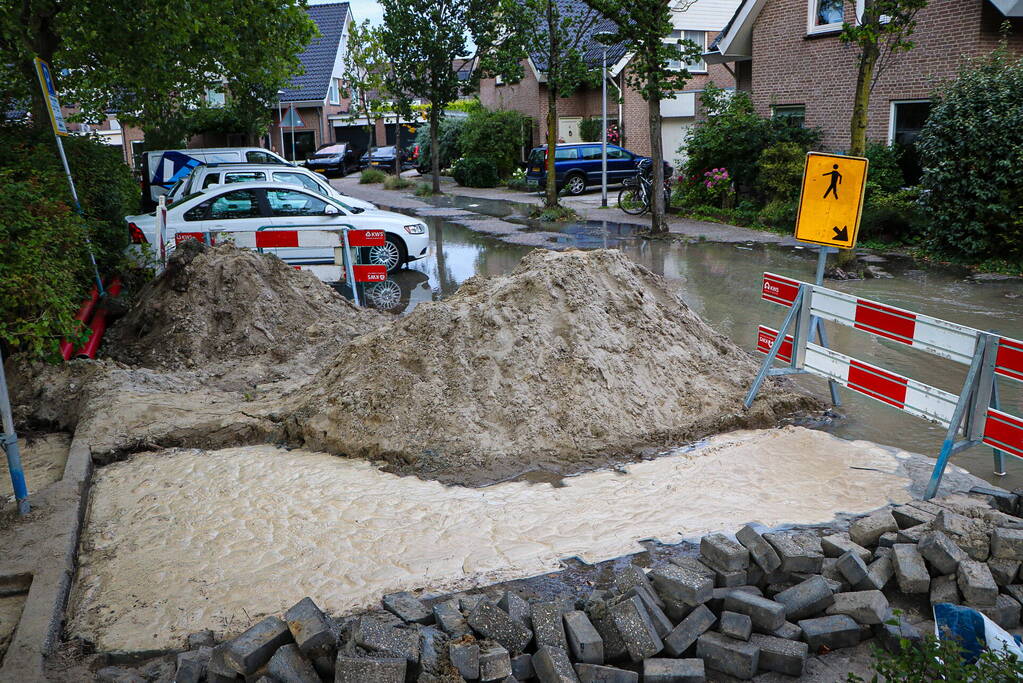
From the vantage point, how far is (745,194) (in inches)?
848

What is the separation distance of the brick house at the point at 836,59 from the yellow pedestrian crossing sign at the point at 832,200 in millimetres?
11540

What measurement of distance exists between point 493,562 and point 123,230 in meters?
9.60

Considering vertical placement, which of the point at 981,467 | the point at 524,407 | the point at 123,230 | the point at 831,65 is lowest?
the point at 981,467

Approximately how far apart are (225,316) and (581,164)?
2123 centimetres

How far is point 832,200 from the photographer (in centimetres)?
719

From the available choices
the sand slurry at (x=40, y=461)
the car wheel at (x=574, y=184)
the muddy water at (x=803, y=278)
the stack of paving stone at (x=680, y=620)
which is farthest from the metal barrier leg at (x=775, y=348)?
the car wheel at (x=574, y=184)

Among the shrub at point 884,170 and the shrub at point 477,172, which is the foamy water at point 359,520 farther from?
the shrub at point 477,172

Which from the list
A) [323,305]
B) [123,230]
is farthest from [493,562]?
[123,230]

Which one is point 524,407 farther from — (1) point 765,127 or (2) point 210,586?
(1) point 765,127

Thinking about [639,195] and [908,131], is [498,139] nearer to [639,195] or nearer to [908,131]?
[639,195]

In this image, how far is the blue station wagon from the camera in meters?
28.9

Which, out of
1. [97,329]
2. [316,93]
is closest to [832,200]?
[97,329]

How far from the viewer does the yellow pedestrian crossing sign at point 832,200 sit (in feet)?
23.0

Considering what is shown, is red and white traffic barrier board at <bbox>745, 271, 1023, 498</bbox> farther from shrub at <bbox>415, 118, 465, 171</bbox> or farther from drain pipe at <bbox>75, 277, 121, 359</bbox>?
shrub at <bbox>415, 118, 465, 171</bbox>
